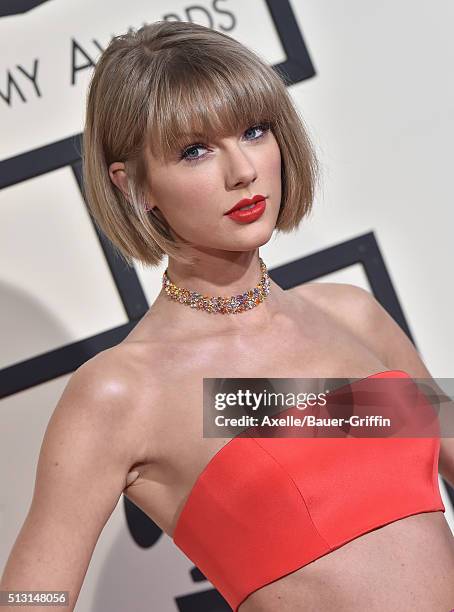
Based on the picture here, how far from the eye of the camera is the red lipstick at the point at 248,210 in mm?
1459

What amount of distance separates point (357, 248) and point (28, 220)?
73 cm

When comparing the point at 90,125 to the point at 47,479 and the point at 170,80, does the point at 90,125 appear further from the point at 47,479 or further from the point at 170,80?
the point at 47,479

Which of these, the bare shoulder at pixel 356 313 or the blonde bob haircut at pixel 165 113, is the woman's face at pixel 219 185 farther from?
the bare shoulder at pixel 356 313

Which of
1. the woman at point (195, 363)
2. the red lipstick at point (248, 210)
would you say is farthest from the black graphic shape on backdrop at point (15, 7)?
the red lipstick at point (248, 210)

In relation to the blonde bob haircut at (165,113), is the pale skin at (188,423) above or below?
below

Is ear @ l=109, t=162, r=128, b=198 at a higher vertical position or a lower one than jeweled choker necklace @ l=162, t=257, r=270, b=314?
higher

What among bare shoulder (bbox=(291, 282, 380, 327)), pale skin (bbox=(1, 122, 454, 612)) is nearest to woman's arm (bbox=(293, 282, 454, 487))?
bare shoulder (bbox=(291, 282, 380, 327))

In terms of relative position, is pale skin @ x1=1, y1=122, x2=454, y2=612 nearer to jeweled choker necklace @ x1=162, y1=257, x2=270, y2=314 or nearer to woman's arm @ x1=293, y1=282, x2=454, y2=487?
jeweled choker necklace @ x1=162, y1=257, x2=270, y2=314

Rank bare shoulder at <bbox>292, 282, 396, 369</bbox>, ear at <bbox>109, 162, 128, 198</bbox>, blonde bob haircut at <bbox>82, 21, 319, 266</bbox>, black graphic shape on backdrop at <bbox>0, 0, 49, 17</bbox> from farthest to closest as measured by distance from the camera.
Result: black graphic shape on backdrop at <bbox>0, 0, 49, 17</bbox> → bare shoulder at <bbox>292, 282, 396, 369</bbox> → ear at <bbox>109, 162, 128, 198</bbox> → blonde bob haircut at <bbox>82, 21, 319, 266</bbox>

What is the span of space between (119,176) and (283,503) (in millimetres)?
534

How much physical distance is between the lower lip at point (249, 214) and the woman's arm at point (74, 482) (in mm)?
282

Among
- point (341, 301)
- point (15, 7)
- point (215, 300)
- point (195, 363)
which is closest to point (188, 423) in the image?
point (195, 363)

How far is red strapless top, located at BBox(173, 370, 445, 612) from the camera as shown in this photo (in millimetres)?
1458

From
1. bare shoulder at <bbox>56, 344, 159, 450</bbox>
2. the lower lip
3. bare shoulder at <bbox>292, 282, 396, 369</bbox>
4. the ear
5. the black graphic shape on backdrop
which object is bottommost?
bare shoulder at <bbox>292, 282, 396, 369</bbox>
